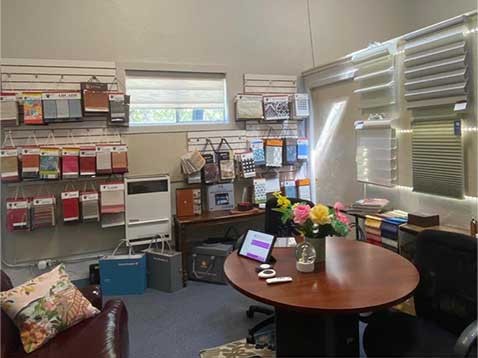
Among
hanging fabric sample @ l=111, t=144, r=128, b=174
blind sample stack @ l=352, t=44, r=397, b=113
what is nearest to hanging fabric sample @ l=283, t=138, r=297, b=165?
blind sample stack @ l=352, t=44, r=397, b=113

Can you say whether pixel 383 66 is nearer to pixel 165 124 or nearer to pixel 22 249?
pixel 165 124

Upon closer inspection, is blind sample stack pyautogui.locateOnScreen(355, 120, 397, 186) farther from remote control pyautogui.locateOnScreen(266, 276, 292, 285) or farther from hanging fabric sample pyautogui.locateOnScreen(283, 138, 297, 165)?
remote control pyautogui.locateOnScreen(266, 276, 292, 285)

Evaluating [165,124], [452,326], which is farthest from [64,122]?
[452,326]

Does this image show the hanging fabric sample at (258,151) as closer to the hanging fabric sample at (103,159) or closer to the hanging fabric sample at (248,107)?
the hanging fabric sample at (248,107)

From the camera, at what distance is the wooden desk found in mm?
3949

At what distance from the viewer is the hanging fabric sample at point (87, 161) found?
12.8 feet

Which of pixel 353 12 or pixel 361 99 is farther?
pixel 353 12

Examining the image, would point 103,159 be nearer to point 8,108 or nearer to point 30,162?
point 30,162

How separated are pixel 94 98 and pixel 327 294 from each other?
3.05 metres

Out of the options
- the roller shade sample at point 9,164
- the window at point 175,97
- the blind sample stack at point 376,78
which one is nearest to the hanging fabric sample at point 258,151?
the window at point 175,97

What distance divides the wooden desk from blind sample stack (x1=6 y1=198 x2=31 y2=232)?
142 centimetres

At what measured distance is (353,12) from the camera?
5180 mm

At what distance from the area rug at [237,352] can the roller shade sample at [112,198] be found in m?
1.84

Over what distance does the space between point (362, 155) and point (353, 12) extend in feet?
7.73
